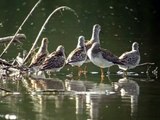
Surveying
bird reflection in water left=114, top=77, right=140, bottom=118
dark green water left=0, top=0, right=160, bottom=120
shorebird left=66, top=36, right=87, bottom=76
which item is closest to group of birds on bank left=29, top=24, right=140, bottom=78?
shorebird left=66, top=36, right=87, bottom=76

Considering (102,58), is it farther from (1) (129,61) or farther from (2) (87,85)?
(2) (87,85)

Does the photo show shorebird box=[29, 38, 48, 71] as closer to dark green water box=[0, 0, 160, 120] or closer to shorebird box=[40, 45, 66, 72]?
shorebird box=[40, 45, 66, 72]

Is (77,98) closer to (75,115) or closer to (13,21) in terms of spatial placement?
(75,115)

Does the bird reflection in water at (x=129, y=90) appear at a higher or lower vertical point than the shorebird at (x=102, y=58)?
lower

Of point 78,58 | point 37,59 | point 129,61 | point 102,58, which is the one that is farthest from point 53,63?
point 129,61

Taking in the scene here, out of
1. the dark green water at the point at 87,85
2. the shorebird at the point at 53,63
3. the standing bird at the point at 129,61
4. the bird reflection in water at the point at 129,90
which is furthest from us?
the standing bird at the point at 129,61

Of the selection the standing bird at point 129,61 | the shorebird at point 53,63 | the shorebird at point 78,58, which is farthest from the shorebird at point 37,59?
the standing bird at point 129,61

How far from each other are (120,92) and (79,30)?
46.9 feet

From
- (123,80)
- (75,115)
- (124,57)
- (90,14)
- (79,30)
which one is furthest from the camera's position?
(90,14)

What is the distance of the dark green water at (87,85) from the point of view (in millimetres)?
12430

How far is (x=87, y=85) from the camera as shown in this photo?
15.5 m

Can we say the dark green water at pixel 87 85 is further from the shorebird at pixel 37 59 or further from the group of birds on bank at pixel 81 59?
the shorebird at pixel 37 59

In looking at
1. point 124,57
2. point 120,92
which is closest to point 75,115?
point 120,92

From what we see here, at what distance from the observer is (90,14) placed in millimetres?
36500
